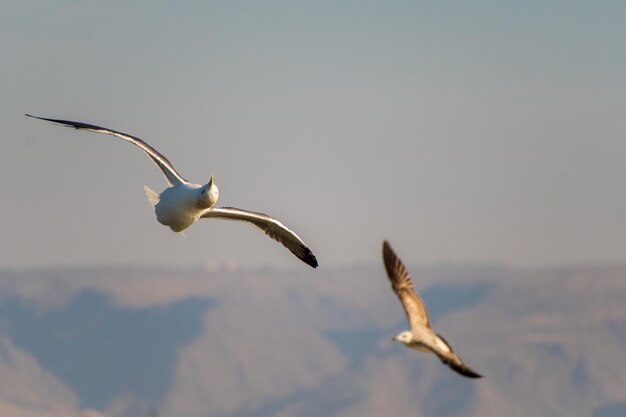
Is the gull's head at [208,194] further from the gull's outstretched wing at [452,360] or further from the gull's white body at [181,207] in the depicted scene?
the gull's outstretched wing at [452,360]

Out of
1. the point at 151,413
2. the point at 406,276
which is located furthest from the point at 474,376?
the point at 151,413

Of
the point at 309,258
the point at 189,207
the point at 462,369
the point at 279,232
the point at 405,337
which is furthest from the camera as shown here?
the point at 279,232

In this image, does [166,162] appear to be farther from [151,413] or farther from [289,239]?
[151,413]

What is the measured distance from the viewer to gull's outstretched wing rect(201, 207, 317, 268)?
45062 mm

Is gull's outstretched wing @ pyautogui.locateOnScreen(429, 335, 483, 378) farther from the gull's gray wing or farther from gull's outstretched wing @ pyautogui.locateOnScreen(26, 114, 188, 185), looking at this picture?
gull's outstretched wing @ pyautogui.locateOnScreen(26, 114, 188, 185)

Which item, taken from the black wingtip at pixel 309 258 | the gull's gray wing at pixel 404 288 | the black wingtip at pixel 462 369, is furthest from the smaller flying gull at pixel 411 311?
the black wingtip at pixel 309 258

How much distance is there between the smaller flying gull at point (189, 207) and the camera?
1612 inches

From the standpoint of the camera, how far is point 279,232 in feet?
152

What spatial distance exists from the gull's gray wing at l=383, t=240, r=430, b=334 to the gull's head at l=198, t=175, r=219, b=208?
505 cm

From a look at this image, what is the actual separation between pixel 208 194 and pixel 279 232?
6.31 meters

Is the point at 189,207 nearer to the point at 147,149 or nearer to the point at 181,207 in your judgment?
the point at 181,207

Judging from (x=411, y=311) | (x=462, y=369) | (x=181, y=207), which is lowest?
(x=411, y=311)

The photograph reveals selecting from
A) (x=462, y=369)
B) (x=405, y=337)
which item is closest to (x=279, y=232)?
(x=405, y=337)

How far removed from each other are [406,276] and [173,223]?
6.81 metres
